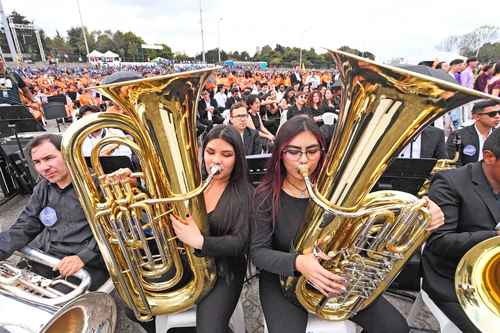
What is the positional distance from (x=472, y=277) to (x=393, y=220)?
554 millimetres

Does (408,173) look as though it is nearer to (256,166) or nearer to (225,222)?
(256,166)

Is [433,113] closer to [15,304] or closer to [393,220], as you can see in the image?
[393,220]

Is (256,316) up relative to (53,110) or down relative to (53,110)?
down

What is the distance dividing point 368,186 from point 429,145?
6.82ft

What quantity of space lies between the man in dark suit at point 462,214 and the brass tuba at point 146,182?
52.7 inches

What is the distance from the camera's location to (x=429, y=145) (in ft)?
9.69

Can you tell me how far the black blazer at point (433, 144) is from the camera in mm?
2938

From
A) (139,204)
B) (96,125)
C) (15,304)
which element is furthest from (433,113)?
(15,304)

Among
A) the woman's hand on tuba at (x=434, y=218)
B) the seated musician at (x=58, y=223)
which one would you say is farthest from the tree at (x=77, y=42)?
the woman's hand on tuba at (x=434, y=218)

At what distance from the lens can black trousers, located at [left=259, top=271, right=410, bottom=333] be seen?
1.58 m

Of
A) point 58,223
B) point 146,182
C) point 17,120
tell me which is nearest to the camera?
point 146,182

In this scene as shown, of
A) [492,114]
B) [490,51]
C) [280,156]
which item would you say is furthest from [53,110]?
[490,51]

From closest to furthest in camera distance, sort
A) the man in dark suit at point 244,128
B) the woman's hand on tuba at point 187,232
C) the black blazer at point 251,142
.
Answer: the woman's hand on tuba at point 187,232
the man in dark suit at point 244,128
the black blazer at point 251,142

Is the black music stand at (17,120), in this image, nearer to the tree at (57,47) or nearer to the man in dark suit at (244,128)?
the man in dark suit at (244,128)
